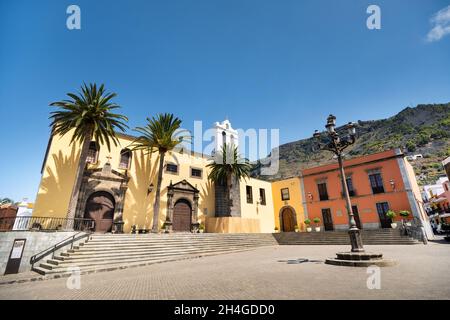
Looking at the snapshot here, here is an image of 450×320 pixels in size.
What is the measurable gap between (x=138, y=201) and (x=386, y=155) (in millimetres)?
23167

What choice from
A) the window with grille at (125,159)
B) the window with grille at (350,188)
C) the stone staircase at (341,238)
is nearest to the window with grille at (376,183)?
the window with grille at (350,188)

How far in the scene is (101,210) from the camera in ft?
48.0

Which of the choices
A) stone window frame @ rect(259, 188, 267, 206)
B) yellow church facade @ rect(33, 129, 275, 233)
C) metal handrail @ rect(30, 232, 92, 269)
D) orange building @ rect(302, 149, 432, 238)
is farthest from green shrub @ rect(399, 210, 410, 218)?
metal handrail @ rect(30, 232, 92, 269)

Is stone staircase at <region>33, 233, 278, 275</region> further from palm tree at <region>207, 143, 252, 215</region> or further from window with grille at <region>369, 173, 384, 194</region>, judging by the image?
window with grille at <region>369, 173, 384, 194</region>

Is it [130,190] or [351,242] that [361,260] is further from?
[130,190]

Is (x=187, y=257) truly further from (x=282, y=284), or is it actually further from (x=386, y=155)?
(x=386, y=155)

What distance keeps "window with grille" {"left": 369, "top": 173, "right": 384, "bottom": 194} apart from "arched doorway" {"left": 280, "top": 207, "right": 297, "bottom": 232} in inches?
353

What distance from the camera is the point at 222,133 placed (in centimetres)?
3042

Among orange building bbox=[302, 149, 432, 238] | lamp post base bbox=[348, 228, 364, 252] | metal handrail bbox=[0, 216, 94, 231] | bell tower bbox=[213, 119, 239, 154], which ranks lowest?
lamp post base bbox=[348, 228, 364, 252]

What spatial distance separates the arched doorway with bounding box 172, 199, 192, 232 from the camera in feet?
59.7

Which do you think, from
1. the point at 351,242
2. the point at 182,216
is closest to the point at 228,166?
the point at 182,216

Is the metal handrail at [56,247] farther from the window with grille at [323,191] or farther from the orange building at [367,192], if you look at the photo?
the window with grille at [323,191]

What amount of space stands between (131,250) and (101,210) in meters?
5.85
